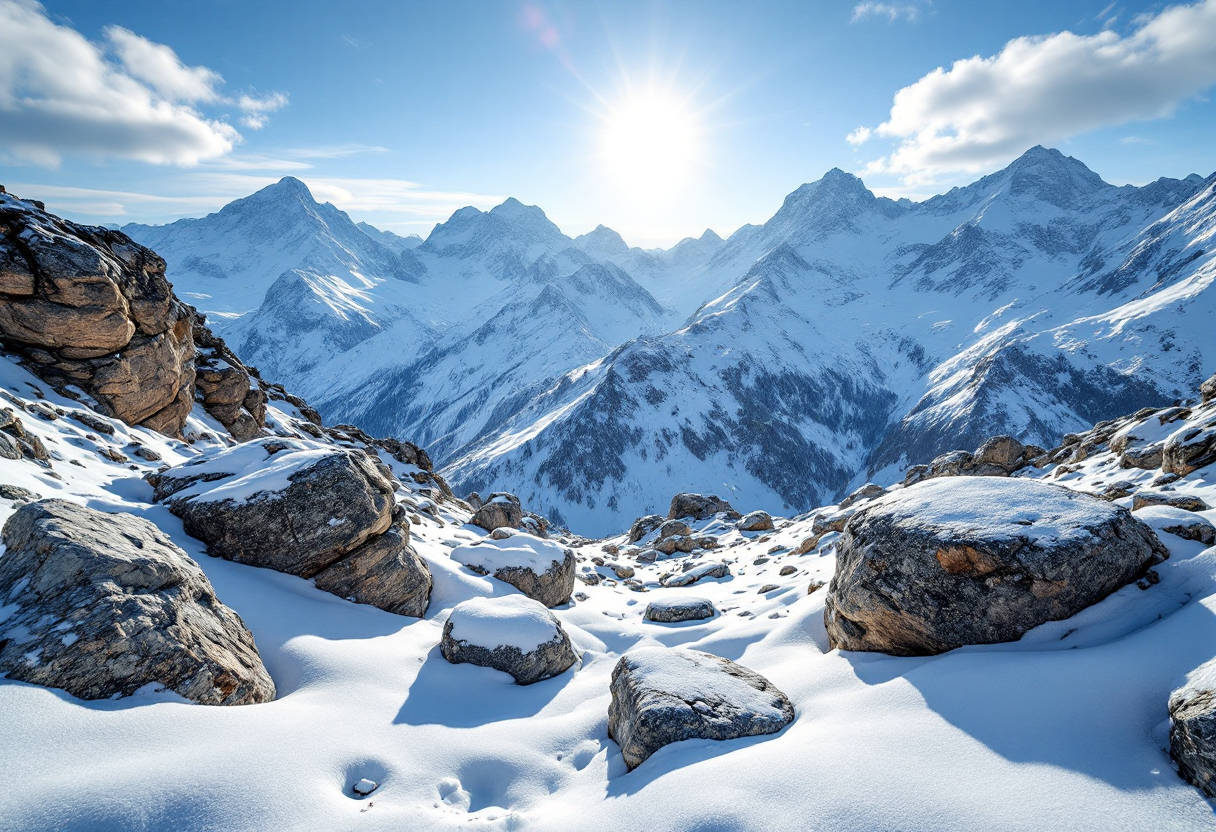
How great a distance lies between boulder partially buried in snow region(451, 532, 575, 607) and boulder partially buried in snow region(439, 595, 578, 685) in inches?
216

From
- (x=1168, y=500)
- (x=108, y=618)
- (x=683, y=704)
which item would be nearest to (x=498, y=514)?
(x=108, y=618)

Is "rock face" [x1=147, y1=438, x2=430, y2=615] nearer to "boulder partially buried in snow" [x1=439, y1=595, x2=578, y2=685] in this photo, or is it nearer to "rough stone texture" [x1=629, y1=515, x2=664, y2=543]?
"boulder partially buried in snow" [x1=439, y1=595, x2=578, y2=685]

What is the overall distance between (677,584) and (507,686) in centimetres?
1775

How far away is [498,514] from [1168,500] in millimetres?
30353

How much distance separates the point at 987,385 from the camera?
6806 inches

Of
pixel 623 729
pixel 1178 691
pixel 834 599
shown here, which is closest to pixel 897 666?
pixel 834 599

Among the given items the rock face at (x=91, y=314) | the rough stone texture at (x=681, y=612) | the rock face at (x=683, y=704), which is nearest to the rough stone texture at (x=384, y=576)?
the rock face at (x=683, y=704)

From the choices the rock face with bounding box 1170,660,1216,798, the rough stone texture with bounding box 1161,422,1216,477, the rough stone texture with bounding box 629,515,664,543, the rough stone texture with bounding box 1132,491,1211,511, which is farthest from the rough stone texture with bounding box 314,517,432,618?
the rough stone texture with bounding box 629,515,664,543

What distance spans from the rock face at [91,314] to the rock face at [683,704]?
26834 millimetres

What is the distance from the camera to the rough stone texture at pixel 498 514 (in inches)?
1293

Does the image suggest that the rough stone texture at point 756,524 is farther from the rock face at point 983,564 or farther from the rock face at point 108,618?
the rock face at point 108,618

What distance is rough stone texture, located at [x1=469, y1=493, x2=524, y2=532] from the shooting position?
3284cm

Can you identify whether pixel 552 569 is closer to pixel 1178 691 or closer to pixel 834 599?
pixel 834 599

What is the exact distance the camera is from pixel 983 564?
9.28m
